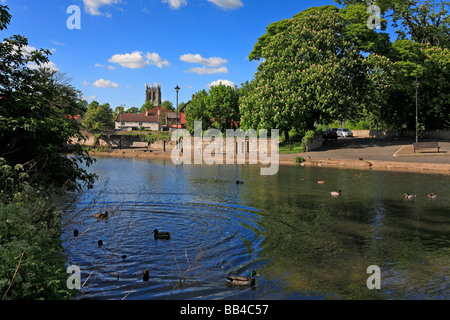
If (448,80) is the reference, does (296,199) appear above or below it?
below

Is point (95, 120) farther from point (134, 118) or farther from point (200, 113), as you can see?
point (134, 118)

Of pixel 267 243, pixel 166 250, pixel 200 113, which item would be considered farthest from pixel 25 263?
pixel 200 113

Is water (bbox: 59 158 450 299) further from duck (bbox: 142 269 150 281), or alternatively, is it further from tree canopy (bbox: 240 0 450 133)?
tree canopy (bbox: 240 0 450 133)

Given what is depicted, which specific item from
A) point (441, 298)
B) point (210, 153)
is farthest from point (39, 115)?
point (210, 153)

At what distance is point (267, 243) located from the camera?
1220 centimetres

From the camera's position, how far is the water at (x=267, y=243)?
28.3ft

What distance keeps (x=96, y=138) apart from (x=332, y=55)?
5195 centimetres

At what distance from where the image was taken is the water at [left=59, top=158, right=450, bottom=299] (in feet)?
28.3

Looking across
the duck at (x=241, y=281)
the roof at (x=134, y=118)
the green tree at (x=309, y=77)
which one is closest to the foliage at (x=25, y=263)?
the duck at (x=241, y=281)

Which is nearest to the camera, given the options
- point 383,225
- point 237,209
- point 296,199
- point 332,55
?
point 383,225

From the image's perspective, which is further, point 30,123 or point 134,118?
point 134,118
